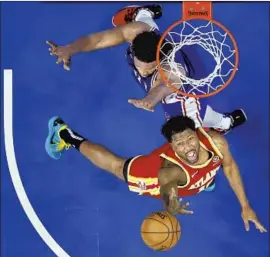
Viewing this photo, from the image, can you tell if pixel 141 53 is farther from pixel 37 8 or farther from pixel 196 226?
pixel 196 226

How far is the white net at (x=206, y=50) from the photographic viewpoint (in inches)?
144

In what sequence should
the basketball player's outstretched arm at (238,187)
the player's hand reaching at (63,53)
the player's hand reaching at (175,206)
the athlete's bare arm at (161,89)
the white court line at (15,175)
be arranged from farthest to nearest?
the white court line at (15,175)
the basketball player's outstretched arm at (238,187)
the player's hand reaching at (63,53)
the athlete's bare arm at (161,89)
the player's hand reaching at (175,206)

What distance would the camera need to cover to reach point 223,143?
3572mm

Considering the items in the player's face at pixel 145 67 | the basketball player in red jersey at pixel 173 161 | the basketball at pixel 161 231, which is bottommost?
the basketball at pixel 161 231

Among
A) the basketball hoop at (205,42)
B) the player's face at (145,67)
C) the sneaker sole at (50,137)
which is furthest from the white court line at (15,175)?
the basketball hoop at (205,42)

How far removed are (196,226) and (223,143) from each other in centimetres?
67

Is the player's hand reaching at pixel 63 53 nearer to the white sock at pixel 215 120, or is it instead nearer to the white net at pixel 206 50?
the white net at pixel 206 50

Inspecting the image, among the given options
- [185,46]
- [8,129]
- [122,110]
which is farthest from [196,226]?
[8,129]

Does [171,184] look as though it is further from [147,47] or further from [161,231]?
[147,47]

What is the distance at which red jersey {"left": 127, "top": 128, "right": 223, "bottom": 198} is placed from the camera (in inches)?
138

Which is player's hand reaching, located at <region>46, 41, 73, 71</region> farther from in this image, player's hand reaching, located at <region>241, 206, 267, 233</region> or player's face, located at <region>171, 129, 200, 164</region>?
player's hand reaching, located at <region>241, 206, 267, 233</region>

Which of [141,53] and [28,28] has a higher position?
[28,28]

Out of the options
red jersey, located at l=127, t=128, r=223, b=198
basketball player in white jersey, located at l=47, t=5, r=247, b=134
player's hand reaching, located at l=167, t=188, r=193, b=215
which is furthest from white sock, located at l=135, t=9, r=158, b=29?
player's hand reaching, located at l=167, t=188, r=193, b=215

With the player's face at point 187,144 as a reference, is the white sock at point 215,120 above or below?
above
